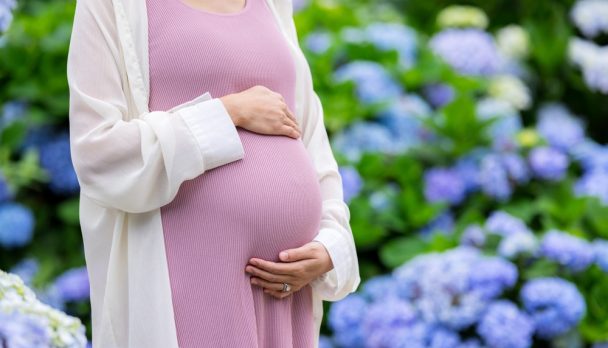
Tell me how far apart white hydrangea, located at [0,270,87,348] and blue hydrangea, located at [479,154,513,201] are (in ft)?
8.36

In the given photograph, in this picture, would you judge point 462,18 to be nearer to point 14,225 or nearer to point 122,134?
point 14,225

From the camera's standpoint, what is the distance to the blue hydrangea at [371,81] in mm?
4207

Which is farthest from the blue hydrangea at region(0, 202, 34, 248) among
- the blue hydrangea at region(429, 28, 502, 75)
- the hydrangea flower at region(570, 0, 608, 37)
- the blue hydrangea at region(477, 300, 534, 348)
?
the hydrangea flower at region(570, 0, 608, 37)

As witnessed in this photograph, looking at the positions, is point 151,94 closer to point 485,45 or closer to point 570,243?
point 570,243

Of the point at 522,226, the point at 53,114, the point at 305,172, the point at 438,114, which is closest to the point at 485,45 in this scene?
the point at 438,114

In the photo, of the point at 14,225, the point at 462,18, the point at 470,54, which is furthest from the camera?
the point at 462,18

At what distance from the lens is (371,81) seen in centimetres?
423

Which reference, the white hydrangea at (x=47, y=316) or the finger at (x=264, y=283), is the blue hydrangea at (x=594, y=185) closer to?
the finger at (x=264, y=283)

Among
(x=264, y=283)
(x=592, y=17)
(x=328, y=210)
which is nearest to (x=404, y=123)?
(x=592, y=17)

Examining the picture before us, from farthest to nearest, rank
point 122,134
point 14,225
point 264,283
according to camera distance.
→ point 14,225, point 264,283, point 122,134

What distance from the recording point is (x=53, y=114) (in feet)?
12.5

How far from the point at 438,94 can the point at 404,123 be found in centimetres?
32

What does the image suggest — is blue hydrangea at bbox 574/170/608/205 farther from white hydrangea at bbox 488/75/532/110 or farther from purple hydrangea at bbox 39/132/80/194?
purple hydrangea at bbox 39/132/80/194

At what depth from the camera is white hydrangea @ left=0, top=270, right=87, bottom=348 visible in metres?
1.50
